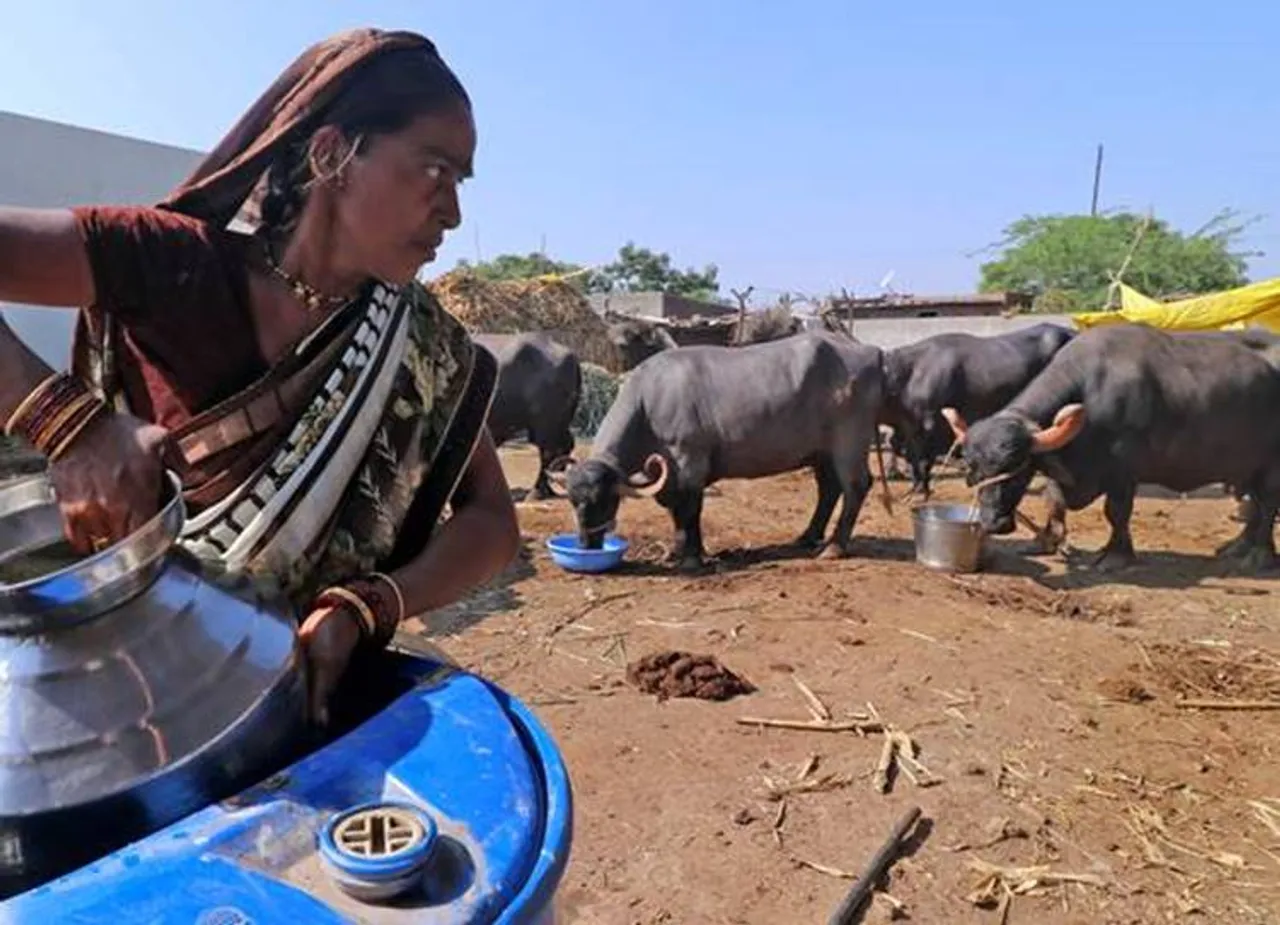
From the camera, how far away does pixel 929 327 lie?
57.5 feet

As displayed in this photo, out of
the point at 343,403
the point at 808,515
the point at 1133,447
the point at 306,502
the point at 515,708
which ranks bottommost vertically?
the point at 808,515

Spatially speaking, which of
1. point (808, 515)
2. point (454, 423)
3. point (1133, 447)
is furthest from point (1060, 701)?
point (808, 515)

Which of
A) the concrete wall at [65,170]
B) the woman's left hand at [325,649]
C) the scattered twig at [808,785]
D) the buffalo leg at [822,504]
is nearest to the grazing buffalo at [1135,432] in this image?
the buffalo leg at [822,504]

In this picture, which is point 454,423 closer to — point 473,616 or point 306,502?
point 306,502

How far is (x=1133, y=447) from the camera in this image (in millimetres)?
7008

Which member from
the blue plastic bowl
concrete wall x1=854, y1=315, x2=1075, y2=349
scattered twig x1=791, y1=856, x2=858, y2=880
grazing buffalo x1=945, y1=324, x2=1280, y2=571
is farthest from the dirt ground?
concrete wall x1=854, y1=315, x2=1075, y2=349

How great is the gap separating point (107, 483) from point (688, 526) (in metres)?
6.34

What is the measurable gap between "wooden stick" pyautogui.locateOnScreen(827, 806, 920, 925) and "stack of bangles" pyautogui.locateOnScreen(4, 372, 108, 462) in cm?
256

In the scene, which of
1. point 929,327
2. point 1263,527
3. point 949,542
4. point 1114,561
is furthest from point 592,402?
point 1263,527

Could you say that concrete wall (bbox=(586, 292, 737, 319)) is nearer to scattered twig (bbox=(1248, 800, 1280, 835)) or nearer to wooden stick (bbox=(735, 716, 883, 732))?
wooden stick (bbox=(735, 716, 883, 732))

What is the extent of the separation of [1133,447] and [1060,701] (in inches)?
134

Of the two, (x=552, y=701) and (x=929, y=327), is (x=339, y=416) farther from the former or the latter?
(x=929, y=327)

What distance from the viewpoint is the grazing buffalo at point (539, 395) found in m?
10.1

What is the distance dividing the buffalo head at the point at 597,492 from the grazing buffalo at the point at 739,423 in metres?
0.03
